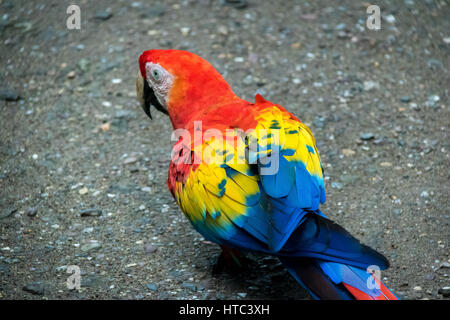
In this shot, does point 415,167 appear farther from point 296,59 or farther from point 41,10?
point 41,10

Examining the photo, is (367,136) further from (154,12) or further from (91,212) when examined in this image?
(154,12)

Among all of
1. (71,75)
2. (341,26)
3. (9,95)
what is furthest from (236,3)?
(9,95)

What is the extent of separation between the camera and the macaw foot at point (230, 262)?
2473 millimetres

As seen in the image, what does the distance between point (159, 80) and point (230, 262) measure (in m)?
0.94

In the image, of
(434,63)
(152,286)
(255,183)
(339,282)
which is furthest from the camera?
(434,63)

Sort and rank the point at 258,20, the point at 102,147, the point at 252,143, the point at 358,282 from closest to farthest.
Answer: the point at 358,282
the point at 252,143
the point at 102,147
the point at 258,20

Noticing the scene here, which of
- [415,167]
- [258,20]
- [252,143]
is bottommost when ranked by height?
[415,167]

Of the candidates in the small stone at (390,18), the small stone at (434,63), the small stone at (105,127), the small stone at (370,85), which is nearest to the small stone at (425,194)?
the small stone at (370,85)

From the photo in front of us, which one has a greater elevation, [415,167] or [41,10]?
[41,10]

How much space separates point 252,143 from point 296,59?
6.40ft

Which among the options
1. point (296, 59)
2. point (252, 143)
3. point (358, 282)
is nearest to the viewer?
point (358, 282)

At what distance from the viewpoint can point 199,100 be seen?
8.33 ft

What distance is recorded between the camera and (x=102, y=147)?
344 centimetres

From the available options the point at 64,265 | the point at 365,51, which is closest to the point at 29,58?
the point at 64,265
